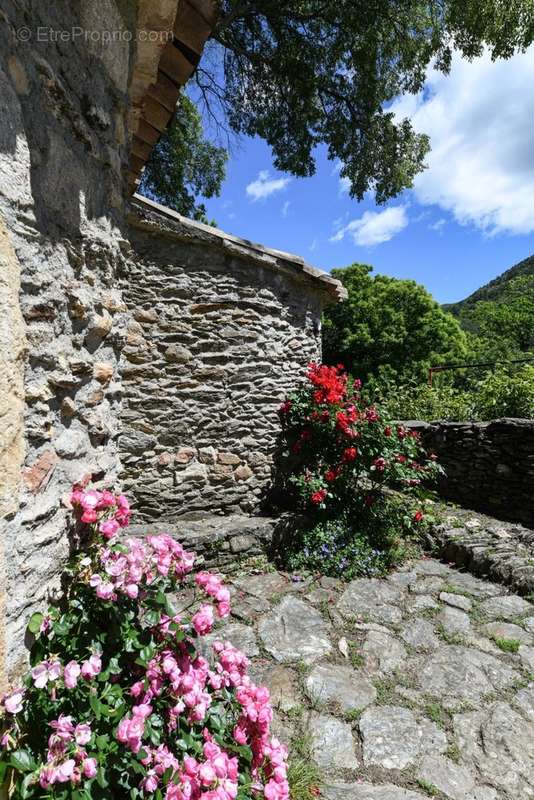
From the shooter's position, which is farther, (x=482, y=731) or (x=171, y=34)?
(x=482, y=731)

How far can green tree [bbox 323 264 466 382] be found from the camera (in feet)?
54.9

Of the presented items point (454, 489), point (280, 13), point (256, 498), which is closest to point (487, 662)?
point (256, 498)

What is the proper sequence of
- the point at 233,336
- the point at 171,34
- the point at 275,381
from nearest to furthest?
the point at 171,34
the point at 233,336
the point at 275,381

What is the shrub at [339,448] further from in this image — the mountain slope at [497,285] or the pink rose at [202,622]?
the mountain slope at [497,285]

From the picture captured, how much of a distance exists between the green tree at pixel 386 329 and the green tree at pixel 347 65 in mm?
8538

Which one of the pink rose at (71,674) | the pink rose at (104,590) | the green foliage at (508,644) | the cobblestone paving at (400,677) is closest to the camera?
the pink rose at (71,674)

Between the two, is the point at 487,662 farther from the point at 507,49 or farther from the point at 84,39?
the point at 507,49

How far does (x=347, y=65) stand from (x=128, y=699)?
9.33 m

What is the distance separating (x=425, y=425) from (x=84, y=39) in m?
6.26

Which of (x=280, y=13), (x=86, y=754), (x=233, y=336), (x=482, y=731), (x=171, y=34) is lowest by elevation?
(x=482, y=731)

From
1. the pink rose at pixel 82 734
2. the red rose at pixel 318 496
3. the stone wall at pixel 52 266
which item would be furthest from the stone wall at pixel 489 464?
the pink rose at pixel 82 734

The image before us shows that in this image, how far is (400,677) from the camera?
9.97 feet

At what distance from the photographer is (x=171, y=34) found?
2.04m

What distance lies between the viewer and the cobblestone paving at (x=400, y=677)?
2297 mm
